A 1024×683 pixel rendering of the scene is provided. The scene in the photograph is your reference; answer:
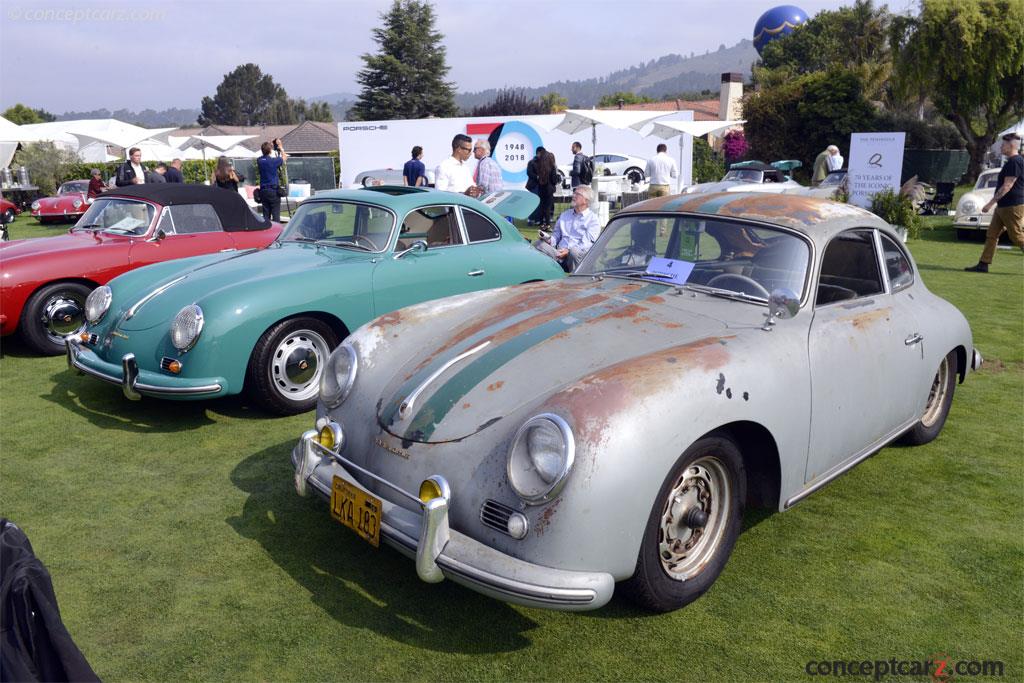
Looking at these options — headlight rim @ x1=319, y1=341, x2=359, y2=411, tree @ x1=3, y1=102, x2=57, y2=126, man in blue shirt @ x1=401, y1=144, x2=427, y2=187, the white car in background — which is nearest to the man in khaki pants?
the white car in background

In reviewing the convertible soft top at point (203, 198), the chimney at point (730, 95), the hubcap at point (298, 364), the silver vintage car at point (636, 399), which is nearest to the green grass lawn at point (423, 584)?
the silver vintage car at point (636, 399)

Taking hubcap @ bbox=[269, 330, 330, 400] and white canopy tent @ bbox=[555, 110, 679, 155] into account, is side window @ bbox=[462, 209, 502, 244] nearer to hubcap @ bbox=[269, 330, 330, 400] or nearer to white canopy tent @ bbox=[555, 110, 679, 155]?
hubcap @ bbox=[269, 330, 330, 400]

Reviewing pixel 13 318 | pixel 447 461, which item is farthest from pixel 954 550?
pixel 13 318

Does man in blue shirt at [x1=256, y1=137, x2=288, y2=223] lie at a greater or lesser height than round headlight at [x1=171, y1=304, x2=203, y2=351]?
greater

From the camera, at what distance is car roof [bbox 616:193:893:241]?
4.01m

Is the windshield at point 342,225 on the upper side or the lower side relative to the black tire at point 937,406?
upper

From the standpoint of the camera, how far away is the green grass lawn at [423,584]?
9.50ft

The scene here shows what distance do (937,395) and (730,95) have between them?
54.7m

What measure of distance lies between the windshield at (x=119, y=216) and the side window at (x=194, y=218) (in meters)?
0.22

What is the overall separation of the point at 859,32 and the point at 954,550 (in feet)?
169

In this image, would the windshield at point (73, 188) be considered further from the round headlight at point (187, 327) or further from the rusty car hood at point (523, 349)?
the rusty car hood at point (523, 349)

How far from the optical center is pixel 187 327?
4.93 metres

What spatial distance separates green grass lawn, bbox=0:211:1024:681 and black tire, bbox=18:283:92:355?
2206 millimetres

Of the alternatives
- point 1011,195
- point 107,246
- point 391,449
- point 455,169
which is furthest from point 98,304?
point 1011,195
